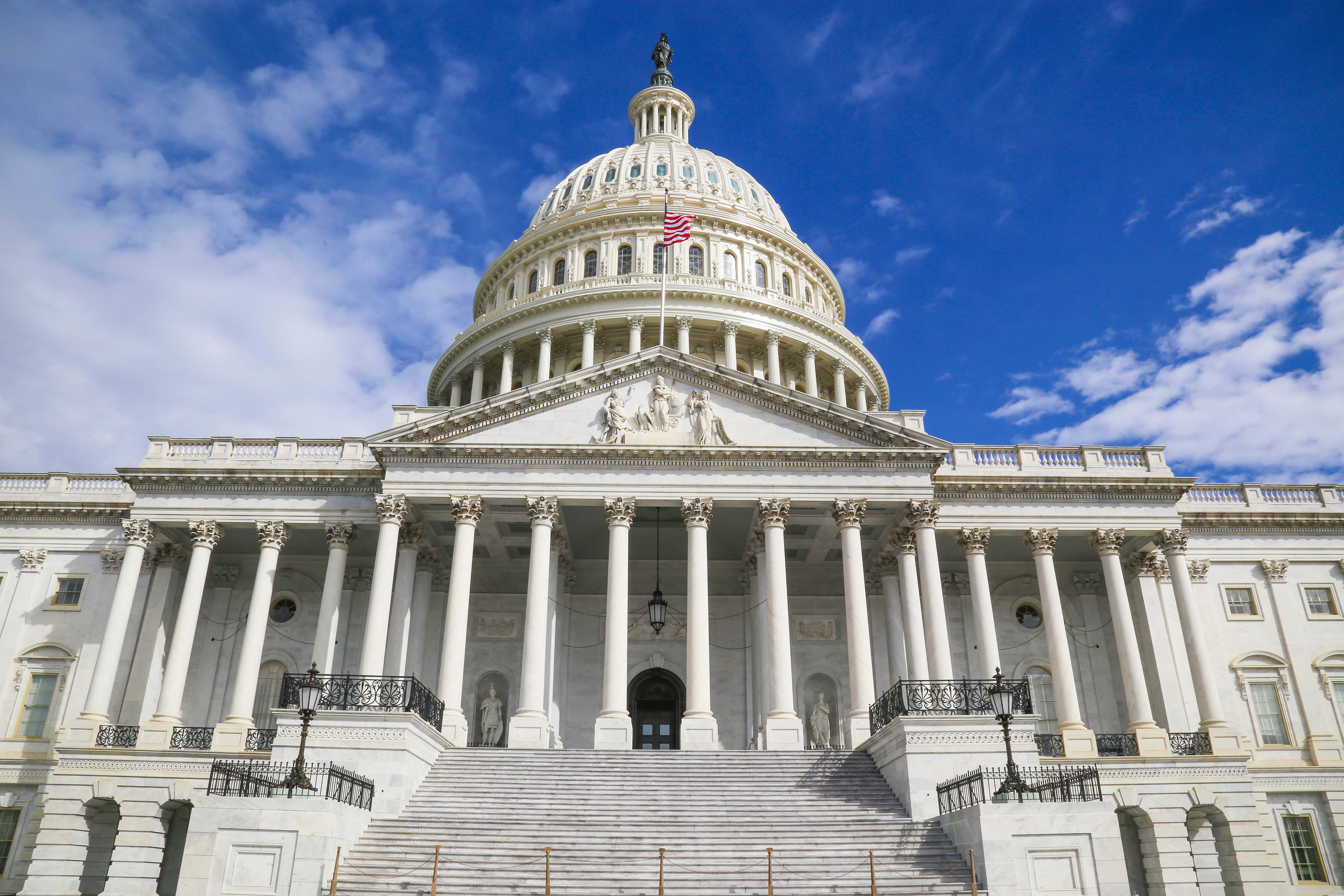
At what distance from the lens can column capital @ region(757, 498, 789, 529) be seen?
107ft

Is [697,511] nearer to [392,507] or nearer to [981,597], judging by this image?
[392,507]

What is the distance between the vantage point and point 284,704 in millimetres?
27922

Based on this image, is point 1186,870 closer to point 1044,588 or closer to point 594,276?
point 1044,588

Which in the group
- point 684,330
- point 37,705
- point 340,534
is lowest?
point 37,705

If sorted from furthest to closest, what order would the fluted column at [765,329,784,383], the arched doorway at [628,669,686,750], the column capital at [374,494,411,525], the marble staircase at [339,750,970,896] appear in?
1. the fluted column at [765,329,784,383]
2. the arched doorway at [628,669,686,750]
3. the column capital at [374,494,411,525]
4. the marble staircase at [339,750,970,896]

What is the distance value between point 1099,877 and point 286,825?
15998 mm

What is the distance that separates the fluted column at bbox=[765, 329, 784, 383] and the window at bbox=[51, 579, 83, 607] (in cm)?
3300

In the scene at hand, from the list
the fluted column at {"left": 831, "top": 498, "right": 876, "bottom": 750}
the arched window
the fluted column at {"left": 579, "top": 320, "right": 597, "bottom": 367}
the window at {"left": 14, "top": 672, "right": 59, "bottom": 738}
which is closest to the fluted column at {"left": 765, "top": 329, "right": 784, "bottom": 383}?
the arched window

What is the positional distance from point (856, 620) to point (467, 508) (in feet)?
43.5

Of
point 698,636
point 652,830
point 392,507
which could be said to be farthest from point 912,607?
point 392,507

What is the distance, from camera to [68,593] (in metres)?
Answer: 38.0

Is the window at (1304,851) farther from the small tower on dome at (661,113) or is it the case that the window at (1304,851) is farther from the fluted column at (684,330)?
the small tower on dome at (661,113)

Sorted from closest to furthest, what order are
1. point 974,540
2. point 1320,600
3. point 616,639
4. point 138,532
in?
point 616,639 < point 974,540 < point 138,532 < point 1320,600

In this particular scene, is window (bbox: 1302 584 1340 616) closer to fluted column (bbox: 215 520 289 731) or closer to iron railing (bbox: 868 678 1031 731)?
iron railing (bbox: 868 678 1031 731)
